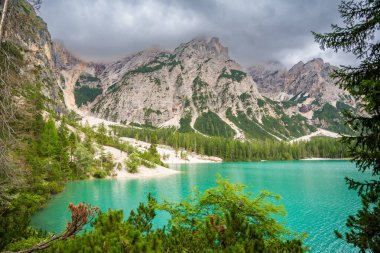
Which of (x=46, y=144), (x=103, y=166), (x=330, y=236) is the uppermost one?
(x=46, y=144)

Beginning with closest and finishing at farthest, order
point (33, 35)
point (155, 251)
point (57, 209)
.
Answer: point (155, 251) → point (33, 35) → point (57, 209)

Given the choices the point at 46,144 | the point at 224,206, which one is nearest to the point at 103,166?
the point at 46,144

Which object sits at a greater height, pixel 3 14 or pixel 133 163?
pixel 3 14

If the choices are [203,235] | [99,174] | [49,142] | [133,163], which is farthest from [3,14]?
[133,163]

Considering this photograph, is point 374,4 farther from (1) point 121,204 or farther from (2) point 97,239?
(1) point 121,204

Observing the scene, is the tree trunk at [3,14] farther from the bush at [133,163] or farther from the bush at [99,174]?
the bush at [133,163]

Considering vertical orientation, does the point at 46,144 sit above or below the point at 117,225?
above

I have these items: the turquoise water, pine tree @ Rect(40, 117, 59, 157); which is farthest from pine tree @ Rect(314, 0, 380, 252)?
pine tree @ Rect(40, 117, 59, 157)

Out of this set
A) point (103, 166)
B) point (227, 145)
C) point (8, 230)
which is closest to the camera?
point (8, 230)

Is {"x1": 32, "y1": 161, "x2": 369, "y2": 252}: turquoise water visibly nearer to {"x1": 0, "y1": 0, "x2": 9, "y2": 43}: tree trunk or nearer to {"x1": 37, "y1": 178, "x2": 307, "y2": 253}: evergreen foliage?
{"x1": 37, "y1": 178, "x2": 307, "y2": 253}: evergreen foliage

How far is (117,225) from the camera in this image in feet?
21.6

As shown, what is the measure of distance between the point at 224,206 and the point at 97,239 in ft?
31.0

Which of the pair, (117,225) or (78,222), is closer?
(78,222)

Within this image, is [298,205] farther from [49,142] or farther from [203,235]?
[49,142]
